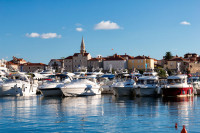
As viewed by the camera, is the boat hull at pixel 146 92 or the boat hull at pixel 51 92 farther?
the boat hull at pixel 51 92

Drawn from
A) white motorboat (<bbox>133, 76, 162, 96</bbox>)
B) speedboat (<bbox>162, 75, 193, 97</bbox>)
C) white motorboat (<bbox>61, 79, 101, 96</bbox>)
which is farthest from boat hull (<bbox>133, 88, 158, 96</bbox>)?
white motorboat (<bbox>61, 79, 101, 96</bbox>)

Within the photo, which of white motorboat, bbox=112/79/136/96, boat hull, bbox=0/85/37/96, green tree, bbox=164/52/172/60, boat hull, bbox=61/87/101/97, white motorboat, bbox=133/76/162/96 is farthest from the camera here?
green tree, bbox=164/52/172/60

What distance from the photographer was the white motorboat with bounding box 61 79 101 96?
49.2 metres

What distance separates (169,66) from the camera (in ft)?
485

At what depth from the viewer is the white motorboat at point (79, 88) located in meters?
49.2

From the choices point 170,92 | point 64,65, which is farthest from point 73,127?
point 64,65

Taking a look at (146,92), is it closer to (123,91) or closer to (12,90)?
(123,91)

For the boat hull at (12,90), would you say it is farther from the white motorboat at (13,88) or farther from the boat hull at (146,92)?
the boat hull at (146,92)

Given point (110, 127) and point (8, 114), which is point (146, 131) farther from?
point (8, 114)

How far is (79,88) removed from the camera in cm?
5047

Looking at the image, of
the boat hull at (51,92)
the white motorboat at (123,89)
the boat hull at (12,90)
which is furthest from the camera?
the boat hull at (12,90)

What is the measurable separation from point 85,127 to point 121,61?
13264 cm

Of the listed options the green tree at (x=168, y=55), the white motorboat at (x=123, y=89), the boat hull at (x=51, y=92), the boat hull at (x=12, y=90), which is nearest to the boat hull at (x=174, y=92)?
the white motorboat at (x=123, y=89)

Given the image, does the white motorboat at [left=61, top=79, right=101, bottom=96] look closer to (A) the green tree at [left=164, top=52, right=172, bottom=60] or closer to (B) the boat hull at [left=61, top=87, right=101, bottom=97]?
(B) the boat hull at [left=61, top=87, right=101, bottom=97]
